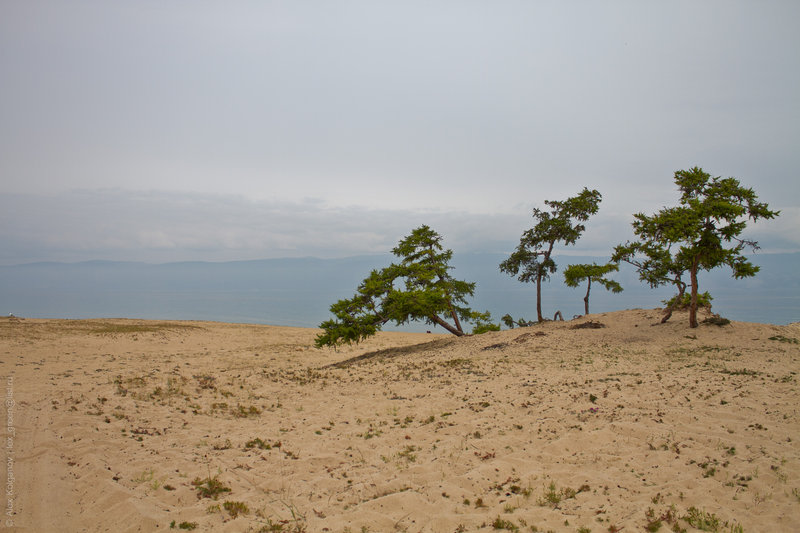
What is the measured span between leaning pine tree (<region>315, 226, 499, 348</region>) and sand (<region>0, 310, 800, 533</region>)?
442cm

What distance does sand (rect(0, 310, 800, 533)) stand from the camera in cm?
537

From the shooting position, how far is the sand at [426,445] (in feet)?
17.6

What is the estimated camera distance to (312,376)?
15.3m

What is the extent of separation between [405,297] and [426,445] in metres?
11.8

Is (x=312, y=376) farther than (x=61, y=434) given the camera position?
Yes

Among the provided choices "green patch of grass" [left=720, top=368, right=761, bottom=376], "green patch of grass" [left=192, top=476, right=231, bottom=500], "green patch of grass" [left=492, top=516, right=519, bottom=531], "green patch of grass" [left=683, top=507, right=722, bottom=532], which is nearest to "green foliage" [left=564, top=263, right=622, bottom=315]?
"green patch of grass" [left=720, top=368, right=761, bottom=376]

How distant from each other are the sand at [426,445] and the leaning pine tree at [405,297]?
442 cm

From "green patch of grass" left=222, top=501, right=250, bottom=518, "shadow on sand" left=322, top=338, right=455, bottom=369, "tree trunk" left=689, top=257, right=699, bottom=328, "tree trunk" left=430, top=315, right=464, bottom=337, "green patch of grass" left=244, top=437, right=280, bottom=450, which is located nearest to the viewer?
"green patch of grass" left=222, top=501, right=250, bottom=518

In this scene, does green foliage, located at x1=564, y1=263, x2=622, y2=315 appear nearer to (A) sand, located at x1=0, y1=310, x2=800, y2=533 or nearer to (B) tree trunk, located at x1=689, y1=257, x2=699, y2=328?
(B) tree trunk, located at x1=689, y1=257, x2=699, y2=328

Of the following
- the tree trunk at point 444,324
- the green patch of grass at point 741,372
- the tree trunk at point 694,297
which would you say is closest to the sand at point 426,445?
the green patch of grass at point 741,372

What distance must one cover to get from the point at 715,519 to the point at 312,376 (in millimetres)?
12732

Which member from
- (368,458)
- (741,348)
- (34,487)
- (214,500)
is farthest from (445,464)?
(741,348)

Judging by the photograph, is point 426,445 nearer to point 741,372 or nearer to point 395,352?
point 741,372

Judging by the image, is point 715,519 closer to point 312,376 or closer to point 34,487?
point 34,487
